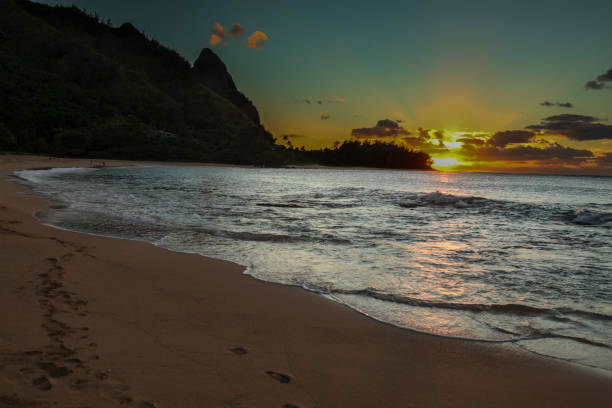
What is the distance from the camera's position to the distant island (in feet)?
280

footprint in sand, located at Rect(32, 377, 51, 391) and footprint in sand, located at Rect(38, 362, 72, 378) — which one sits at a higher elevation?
footprint in sand, located at Rect(32, 377, 51, 391)

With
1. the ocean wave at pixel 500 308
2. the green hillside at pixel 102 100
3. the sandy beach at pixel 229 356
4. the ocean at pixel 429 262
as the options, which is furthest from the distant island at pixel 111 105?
the ocean wave at pixel 500 308

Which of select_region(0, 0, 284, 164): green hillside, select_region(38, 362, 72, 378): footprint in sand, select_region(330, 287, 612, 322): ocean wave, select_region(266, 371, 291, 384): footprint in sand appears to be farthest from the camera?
select_region(0, 0, 284, 164): green hillside

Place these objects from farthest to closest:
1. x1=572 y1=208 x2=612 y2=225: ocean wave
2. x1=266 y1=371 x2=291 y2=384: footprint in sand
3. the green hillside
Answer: the green hillside → x1=572 y1=208 x2=612 y2=225: ocean wave → x1=266 y1=371 x2=291 y2=384: footprint in sand

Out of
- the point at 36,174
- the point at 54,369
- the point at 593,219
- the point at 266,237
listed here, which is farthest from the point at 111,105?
the point at 54,369

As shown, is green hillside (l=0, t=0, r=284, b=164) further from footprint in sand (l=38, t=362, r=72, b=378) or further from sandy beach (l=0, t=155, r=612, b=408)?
footprint in sand (l=38, t=362, r=72, b=378)

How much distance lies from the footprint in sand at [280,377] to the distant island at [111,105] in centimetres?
7800

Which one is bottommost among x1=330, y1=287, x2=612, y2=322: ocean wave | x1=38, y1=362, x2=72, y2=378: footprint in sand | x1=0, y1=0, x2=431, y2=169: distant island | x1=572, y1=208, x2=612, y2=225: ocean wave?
x1=330, y1=287, x2=612, y2=322: ocean wave

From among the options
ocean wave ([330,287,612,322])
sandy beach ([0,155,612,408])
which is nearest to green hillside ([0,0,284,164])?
sandy beach ([0,155,612,408])

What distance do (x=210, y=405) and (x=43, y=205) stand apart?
11.9 metres

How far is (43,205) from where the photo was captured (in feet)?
35.7

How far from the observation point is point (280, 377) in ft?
7.71

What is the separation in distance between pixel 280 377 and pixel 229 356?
46cm

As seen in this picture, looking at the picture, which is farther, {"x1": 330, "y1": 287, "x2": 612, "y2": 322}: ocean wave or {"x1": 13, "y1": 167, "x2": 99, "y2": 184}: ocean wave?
{"x1": 13, "y1": 167, "x2": 99, "y2": 184}: ocean wave
